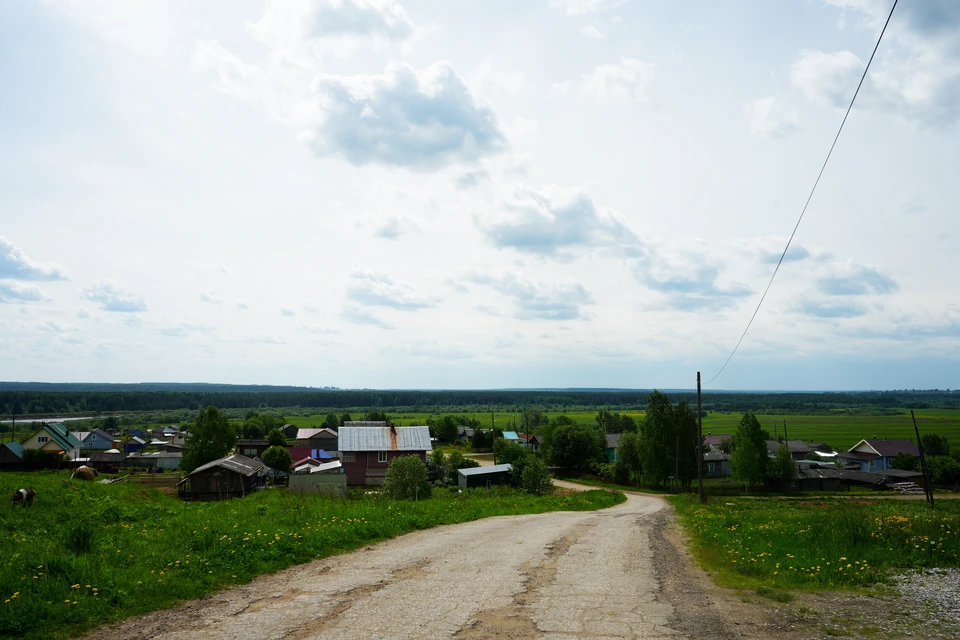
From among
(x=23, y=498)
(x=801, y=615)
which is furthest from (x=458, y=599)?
(x=23, y=498)

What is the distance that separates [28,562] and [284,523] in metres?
5.89

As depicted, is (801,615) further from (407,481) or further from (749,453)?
(749,453)

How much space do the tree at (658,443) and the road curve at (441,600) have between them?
4678cm

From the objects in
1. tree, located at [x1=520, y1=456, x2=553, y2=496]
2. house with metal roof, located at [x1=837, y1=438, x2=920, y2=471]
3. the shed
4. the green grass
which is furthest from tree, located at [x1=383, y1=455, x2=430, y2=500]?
house with metal roof, located at [x1=837, y1=438, x2=920, y2=471]

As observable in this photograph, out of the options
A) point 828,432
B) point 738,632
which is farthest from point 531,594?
point 828,432

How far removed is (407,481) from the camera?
1309 inches

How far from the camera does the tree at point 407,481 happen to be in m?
33.1

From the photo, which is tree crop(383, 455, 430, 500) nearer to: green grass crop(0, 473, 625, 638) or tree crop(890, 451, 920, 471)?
green grass crop(0, 473, 625, 638)

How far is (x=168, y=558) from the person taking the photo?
1048cm

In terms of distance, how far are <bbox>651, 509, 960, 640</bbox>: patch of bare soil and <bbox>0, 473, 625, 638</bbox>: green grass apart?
295 inches

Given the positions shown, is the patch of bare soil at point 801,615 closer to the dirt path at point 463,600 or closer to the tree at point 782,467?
the dirt path at point 463,600

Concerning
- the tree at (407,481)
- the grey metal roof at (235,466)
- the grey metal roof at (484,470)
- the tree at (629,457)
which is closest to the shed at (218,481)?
the grey metal roof at (235,466)

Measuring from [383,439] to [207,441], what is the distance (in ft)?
51.8

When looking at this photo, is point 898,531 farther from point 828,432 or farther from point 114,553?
point 828,432
